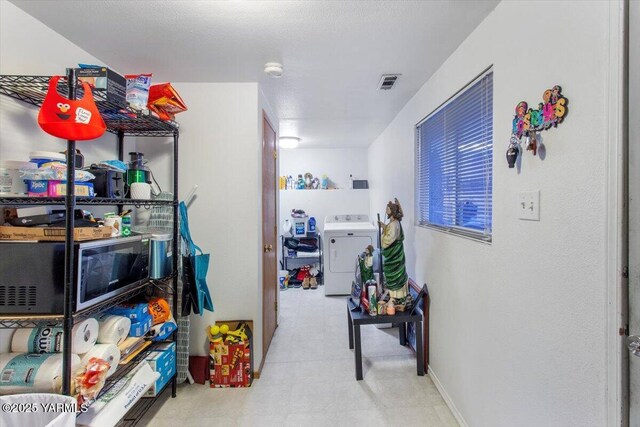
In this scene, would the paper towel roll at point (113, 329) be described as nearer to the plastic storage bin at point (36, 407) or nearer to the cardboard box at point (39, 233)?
the plastic storage bin at point (36, 407)

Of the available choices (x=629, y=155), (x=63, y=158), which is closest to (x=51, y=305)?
(x=63, y=158)

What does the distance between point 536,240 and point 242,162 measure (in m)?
1.90

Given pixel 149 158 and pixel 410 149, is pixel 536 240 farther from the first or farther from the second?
pixel 149 158

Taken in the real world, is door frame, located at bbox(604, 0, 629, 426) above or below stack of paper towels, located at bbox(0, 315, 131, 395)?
above

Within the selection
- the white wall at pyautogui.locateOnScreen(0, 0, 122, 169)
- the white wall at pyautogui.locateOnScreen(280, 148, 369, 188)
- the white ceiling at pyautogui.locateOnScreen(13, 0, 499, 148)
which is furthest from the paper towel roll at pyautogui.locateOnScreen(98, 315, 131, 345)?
the white wall at pyautogui.locateOnScreen(280, 148, 369, 188)

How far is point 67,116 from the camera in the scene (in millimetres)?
1210

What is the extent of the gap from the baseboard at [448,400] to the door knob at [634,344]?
1.18m

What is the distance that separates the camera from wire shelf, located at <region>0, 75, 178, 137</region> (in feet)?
4.43

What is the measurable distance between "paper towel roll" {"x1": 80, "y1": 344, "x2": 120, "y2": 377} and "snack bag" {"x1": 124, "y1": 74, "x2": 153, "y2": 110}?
4.18 ft

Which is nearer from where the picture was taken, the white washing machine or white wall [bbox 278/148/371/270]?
the white washing machine

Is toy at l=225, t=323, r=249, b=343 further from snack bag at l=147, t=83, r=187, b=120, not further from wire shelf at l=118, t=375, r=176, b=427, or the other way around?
snack bag at l=147, t=83, r=187, b=120

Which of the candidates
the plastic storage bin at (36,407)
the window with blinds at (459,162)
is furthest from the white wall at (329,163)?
the plastic storage bin at (36,407)

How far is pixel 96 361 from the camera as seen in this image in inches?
55.6

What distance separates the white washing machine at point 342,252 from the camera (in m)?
4.26
